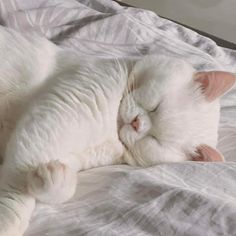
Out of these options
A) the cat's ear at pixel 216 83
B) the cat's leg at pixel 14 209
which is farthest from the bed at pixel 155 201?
the cat's ear at pixel 216 83

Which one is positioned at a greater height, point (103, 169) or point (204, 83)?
point (204, 83)

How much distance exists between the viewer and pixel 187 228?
69cm

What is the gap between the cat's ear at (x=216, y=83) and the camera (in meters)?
0.98

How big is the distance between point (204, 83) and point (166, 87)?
8cm

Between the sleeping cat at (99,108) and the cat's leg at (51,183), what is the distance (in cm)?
3

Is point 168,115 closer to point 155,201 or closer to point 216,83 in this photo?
point 216,83

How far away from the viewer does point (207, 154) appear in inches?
38.0

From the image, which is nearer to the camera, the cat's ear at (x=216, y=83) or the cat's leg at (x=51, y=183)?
the cat's leg at (x=51, y=183)

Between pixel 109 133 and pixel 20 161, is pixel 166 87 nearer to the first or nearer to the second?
pixel 109 133

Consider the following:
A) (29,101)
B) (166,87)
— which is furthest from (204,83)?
(29,101)

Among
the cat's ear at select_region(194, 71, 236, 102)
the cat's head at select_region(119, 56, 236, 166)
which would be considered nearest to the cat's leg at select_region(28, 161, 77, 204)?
the cat's head at select_region(119, 56, 236, 166)

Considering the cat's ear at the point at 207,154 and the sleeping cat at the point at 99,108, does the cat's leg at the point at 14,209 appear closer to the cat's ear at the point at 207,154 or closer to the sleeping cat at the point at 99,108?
the sleeping cat at the point at 99,108

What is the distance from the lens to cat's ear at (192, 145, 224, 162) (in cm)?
96

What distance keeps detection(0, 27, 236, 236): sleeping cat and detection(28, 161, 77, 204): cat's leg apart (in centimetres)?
3
